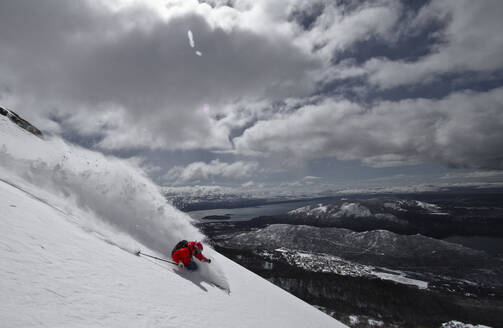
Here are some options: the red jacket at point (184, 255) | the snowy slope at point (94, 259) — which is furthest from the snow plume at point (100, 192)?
the red jacket at point (184, 255)

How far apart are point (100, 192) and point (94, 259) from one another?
8.32m

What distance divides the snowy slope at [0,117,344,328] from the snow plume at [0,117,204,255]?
55mm

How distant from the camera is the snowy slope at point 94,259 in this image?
4473mm

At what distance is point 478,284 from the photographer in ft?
615

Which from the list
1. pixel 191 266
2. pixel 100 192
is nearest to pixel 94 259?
pixel 191 266

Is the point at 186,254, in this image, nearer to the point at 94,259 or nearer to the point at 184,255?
the point at 184,255

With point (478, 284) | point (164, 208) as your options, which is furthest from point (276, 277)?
point (478, 284)

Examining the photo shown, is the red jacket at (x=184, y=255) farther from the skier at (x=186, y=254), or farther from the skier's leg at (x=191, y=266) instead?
the skier's leg at (x=191, y=266)

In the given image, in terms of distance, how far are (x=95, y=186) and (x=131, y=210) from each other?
2.58m

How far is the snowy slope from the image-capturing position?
14.7ft

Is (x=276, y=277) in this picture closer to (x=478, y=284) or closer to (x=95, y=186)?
(x=95, y=186)

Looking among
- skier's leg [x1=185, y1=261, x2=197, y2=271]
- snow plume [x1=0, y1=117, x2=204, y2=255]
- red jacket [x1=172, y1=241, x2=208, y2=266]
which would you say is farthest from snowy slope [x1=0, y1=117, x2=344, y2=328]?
red jacket [x1=172, y1=241, x2=208, y2=266]

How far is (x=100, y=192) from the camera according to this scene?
1385 cm

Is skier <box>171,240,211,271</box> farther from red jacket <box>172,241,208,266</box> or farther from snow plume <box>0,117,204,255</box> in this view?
snow plume <box>0,117,204,255</box>
